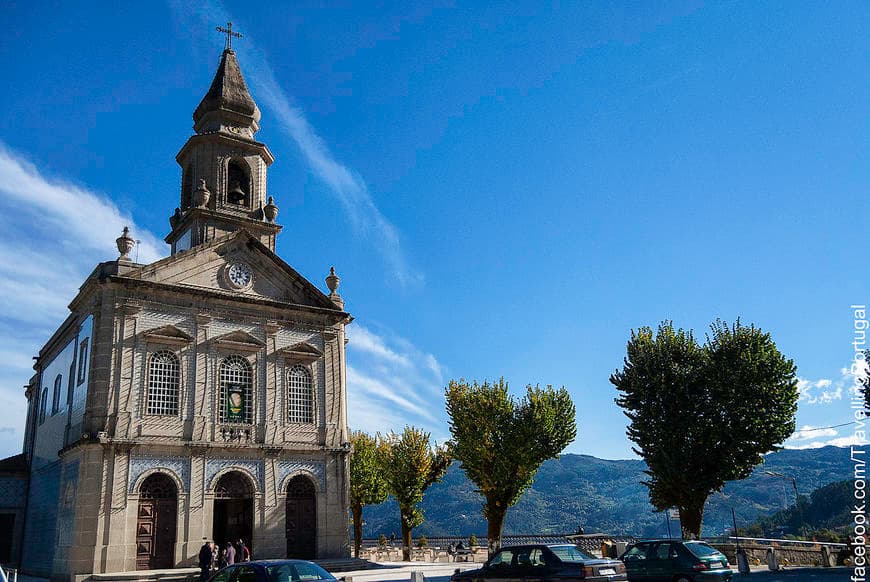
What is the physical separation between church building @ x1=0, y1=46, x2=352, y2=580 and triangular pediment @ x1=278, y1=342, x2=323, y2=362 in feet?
0.21

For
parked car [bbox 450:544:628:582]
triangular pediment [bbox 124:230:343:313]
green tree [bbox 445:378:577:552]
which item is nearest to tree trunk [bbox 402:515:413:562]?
green tree [bbox 445:378:577:552]

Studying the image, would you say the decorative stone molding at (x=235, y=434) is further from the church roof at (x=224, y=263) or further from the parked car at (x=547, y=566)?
the parked car at (x=547, y=566)

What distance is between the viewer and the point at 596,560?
16.3 meters

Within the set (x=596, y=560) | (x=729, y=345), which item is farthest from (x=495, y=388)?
(x=596, y=560)

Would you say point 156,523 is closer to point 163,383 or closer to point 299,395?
point 163,383

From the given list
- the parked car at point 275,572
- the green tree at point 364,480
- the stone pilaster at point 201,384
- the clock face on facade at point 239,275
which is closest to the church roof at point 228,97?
the clock face on facade at point 239,275

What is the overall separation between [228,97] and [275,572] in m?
29.3

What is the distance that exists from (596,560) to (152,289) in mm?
20949

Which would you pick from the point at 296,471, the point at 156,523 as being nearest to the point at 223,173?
the point at 296,471

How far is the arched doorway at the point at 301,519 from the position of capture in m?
29.8

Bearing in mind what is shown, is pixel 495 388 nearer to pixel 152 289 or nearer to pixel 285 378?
pixel 285 378

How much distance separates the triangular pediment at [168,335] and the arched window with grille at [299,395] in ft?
16.2

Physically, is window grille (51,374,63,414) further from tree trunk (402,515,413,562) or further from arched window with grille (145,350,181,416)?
tree trunk (402,515,413,562)

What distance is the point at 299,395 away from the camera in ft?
105
